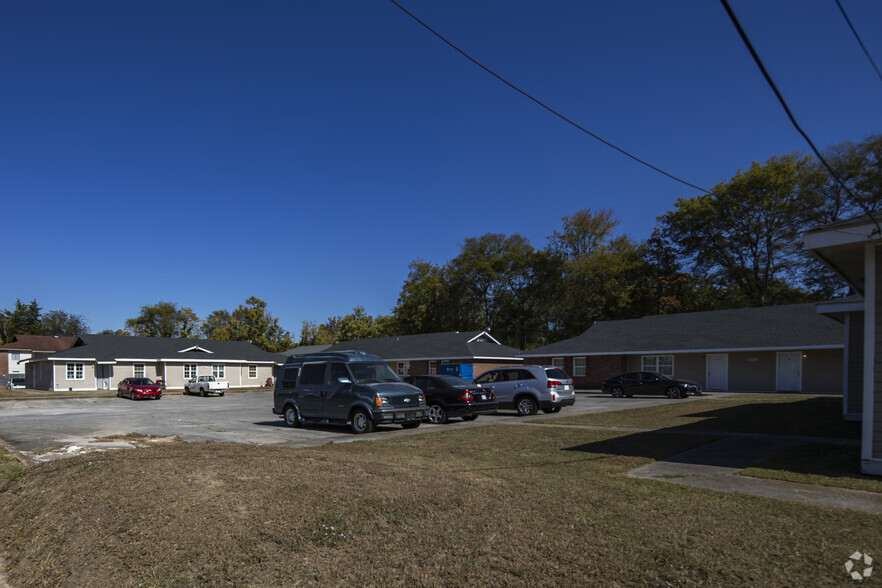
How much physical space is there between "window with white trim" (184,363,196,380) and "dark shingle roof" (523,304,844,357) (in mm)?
31431

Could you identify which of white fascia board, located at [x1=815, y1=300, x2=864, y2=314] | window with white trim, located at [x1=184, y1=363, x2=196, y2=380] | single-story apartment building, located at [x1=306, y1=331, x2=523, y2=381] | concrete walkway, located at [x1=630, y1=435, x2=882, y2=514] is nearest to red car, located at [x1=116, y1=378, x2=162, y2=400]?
window with white trim, located at [x1=184, y1=363, x2=196, y2=380]

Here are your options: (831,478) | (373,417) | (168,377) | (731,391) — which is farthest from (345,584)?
(168,377)

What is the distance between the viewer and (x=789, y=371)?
3209 centimetres

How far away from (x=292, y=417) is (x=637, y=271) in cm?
4786

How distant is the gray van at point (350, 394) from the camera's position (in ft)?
48.3

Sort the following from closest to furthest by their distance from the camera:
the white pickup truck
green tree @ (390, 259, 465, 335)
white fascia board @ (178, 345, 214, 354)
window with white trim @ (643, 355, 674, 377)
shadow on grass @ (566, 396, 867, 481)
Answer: shadow on grass @ (566, 396, 867, 481) < window with white trim @ (643, 355, 674, 377) < the white pickup truck < white fascia board @ (178, 345, 214, 354) < green tree @ (390, 259, 465, 335)

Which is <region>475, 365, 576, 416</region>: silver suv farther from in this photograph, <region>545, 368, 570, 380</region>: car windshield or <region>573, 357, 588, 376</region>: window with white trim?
<region>573, 357, 588, 376</region>: window with white trim

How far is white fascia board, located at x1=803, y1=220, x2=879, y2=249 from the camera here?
816 centimetres

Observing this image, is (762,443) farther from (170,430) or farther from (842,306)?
(170,430)

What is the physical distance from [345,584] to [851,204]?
55.4 meters

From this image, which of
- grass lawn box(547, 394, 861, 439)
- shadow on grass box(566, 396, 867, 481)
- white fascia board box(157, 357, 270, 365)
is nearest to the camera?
shadow on grass box(566, 396, 867, 481)

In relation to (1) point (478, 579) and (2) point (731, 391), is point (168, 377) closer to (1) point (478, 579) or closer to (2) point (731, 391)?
(2) point (731, 391)

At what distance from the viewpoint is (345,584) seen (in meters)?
4.66

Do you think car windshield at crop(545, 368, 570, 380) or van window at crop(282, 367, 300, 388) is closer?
van window at crop(282, 367, 300, 388)
